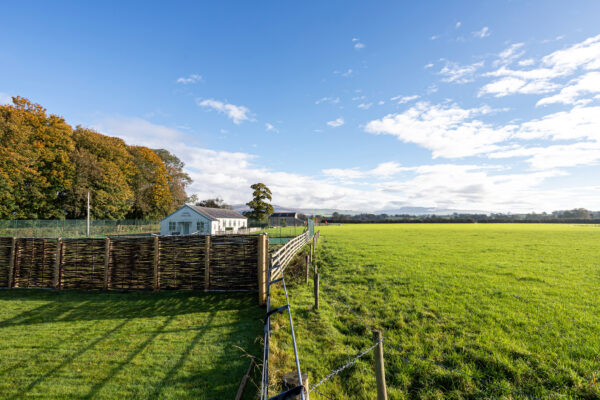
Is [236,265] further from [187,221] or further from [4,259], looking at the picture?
[187,221]

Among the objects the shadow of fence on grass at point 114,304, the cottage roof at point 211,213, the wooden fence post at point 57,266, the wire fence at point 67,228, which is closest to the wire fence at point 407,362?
the shadow of fence on grass at point 114,304

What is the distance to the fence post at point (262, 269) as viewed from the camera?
7246mm

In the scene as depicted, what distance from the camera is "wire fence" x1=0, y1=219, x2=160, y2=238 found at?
23.9 m

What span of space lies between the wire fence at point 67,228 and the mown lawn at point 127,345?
2370 centimetres

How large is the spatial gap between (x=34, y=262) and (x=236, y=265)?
7.48 m

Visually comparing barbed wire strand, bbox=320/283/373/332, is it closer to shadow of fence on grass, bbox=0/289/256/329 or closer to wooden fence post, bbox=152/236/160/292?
shadow of fence on grass, bbox=0/289/256/329

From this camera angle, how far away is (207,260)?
8.40 meters

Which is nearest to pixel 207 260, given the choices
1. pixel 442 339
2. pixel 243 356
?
pixel 243 356

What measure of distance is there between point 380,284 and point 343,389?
20.2ft

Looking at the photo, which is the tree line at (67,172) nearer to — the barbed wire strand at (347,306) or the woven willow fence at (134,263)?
the woven willow fence at (134,263)

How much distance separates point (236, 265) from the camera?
8.42 metres

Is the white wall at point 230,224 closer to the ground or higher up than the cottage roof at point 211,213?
closer to the ground

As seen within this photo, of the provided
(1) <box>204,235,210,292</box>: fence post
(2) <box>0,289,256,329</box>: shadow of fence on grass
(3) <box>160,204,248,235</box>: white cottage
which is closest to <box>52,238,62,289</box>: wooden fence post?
(2) <box>0,289,256,329</box>: shadow of fence on grass

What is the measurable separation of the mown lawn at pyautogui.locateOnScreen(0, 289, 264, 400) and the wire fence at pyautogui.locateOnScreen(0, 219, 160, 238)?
23697 millimetres
